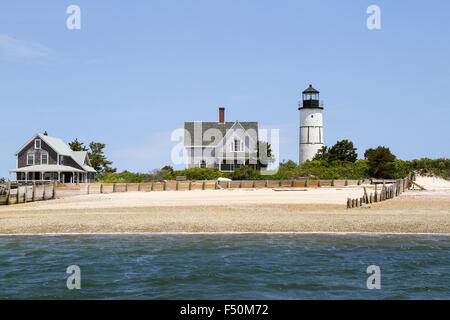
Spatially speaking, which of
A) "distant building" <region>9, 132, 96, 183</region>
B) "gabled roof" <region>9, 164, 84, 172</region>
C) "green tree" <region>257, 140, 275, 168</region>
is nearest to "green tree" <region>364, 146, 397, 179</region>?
"green tree" <region>257, 140, 275, 168</region>

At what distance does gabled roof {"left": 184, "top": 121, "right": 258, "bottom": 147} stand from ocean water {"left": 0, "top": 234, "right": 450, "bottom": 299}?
152ft

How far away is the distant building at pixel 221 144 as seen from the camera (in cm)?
6372

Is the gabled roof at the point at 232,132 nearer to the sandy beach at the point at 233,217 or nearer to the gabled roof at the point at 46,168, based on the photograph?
the gabled roof at the point at 46,168

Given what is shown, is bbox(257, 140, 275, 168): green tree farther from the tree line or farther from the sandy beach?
the sandy beach

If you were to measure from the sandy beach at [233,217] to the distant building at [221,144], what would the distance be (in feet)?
97.9

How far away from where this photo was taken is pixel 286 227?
21453mm

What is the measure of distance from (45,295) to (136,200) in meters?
23.3

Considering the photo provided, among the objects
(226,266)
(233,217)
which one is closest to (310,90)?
(233,217)

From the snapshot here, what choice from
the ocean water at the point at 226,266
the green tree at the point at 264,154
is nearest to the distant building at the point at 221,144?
the green tree at the point at 264,154

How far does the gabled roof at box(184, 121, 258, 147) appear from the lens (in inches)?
2601

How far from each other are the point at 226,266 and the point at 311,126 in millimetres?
54904

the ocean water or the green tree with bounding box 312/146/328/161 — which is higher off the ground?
the green tree with bounding box 312/146/328/161
